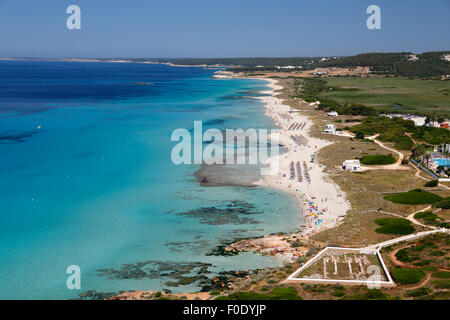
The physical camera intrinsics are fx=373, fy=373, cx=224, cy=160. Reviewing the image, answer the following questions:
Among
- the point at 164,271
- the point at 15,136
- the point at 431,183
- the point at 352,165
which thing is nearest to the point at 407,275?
the point at 164,271

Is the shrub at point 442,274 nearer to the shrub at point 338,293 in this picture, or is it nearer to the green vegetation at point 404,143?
the shrub at point 338,293

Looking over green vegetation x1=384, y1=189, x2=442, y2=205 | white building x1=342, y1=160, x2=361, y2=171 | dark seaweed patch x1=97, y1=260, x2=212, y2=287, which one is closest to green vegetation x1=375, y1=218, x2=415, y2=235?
green vegetation x1=384, y1=189, x2=442, y2=205

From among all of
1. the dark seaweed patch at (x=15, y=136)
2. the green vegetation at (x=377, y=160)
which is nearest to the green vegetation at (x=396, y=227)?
the green vegetation at (x=377, y=160)

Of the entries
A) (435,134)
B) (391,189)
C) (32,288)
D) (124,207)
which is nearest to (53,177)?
(124,207)

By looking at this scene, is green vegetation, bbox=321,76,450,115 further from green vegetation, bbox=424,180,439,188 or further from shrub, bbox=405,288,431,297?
shrub, bbox=405,288,431,297

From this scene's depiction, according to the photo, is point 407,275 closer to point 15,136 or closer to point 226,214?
point 226,214
